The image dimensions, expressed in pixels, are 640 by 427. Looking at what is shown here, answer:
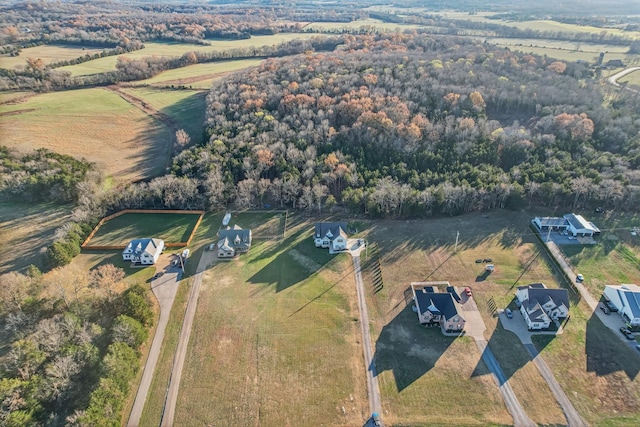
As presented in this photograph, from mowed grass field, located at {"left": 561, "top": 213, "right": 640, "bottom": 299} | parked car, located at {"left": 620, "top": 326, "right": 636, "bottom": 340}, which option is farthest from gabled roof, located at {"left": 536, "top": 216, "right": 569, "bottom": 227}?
parked car, located at {"left": 620, "top": 326, "right": 636, "bottom": 340}

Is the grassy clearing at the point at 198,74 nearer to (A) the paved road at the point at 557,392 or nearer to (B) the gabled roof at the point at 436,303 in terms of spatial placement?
(B) the gabled roof at the point at 436,303

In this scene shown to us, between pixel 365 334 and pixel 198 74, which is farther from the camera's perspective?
pixel 198 74

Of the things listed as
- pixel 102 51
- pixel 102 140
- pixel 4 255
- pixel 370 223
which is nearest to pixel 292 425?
pixel 370 223

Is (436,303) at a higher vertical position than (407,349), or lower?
higher

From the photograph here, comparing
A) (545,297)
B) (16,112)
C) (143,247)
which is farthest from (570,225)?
(16,112)

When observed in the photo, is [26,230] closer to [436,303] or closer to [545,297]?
[436,303]

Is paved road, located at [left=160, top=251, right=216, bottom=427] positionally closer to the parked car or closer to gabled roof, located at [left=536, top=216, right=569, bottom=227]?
the parked car

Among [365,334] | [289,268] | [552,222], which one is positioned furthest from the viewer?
[552,222]
